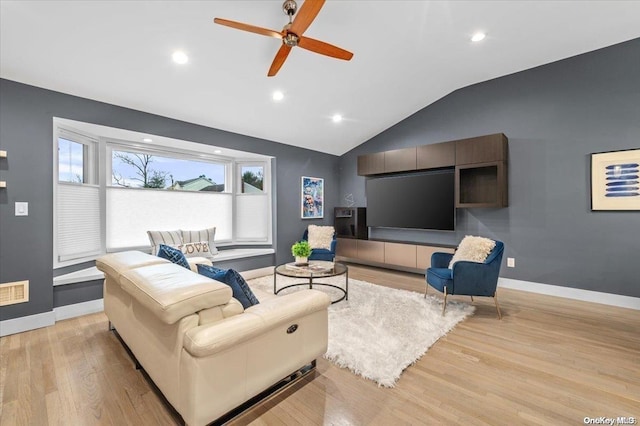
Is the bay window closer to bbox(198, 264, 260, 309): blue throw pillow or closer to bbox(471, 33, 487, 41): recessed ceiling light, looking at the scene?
bbox(198, 264, 260, 309): blue throw pillow

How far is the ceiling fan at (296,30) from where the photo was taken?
1.90m

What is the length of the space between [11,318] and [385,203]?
209 inches

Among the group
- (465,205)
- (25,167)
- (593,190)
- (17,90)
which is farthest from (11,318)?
(593,190)

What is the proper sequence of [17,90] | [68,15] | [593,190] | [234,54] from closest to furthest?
[68,15], [17,90], [234,54], [593,190]

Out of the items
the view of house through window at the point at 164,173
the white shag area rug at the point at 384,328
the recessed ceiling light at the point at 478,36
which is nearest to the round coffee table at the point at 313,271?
the white shag area rug at the point at 384,328

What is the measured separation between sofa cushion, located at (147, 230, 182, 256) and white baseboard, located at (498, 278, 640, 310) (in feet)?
16.7

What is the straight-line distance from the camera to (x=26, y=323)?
278 cm

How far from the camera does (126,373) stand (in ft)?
6.68

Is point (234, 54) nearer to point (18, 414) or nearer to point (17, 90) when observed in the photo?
point (17, 90)

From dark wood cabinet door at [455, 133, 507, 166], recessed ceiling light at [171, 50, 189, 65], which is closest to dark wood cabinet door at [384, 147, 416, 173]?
dark wood cabinet door at [455, 133, 507, 166]

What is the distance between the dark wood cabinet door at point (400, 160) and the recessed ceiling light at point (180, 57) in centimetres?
370

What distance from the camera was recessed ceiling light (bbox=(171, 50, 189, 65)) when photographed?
288cm

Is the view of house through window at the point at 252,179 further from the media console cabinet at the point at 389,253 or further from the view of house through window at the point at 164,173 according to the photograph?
the media console cabinet at the point at 389,253

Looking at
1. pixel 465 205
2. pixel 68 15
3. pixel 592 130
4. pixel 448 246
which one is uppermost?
pixel 68 15
